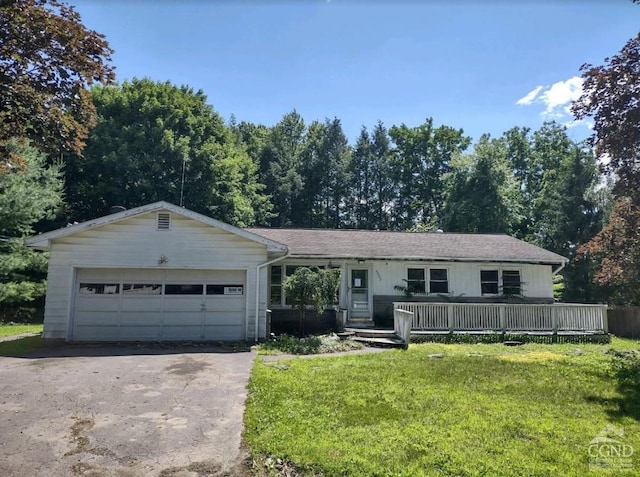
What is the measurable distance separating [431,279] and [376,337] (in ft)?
15.1

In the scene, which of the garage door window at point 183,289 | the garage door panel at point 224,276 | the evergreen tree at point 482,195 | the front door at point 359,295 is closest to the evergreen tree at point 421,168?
the evergreen tree at point 482,195

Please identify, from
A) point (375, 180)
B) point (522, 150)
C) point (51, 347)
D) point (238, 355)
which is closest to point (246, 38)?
point (238, 355)

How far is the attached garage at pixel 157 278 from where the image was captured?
12.8 m

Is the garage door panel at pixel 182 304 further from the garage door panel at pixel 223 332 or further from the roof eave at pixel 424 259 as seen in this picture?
the roof eave at pixel 424 259

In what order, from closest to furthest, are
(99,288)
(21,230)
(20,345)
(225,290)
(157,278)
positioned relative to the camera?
(20,345) < (99,288) < (157,278) < (225,290) < (21,230)

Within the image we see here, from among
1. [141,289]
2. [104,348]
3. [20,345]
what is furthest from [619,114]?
[20,345]

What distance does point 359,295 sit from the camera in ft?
54.5

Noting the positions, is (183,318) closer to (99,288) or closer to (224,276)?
(224,276)

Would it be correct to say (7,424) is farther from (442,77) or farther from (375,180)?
(375,180)

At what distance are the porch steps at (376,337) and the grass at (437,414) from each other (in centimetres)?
247

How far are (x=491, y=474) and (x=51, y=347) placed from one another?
11833 millimetres

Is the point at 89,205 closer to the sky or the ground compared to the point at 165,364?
closer to the sky

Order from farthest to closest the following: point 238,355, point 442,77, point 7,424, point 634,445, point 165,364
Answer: point 442,77 → point 238,355 → point 165,364 → point 7,424 → point 634,445

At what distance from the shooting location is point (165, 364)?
9.60 meters
